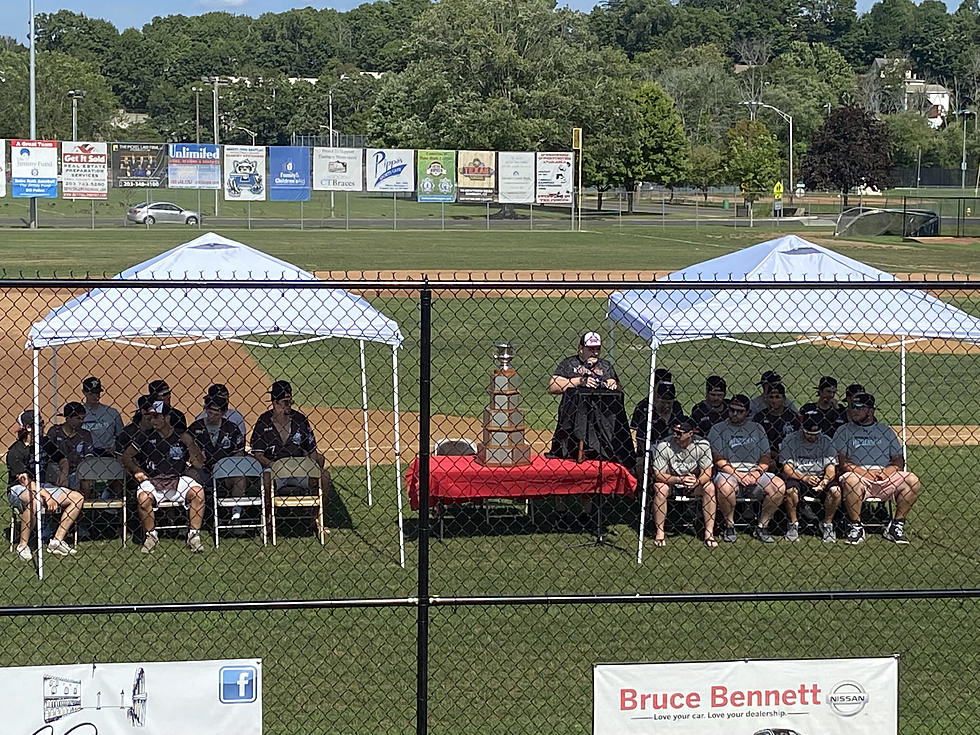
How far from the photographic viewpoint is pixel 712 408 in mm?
10492

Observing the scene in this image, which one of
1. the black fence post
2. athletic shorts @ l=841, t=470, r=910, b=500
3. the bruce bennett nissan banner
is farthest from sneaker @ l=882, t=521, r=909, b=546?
the black fence post

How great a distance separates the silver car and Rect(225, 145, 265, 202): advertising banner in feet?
6.90

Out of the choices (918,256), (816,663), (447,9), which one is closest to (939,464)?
(816,663)

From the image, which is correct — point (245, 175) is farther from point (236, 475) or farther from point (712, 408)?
point (712, 408)

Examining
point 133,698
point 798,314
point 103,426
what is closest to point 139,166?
point 103,426

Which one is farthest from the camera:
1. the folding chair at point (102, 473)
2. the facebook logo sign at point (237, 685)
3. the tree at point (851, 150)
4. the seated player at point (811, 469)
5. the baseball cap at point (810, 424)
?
the tree at point (851, 150)

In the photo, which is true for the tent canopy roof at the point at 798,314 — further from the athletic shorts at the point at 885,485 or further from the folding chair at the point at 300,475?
the folding chair at the point at 300,475

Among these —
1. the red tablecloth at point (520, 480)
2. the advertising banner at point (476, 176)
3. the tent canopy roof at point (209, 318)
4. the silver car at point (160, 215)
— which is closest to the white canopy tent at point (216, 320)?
the tent canopy roof at point (209, 318)

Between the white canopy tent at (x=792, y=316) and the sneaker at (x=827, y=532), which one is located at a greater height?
the white canopy tent at (x=792, y=316)

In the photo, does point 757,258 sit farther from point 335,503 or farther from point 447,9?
point 447,9

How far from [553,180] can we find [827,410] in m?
50.9

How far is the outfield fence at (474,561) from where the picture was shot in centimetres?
680

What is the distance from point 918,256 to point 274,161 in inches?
1170

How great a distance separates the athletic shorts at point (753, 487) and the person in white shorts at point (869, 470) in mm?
565
